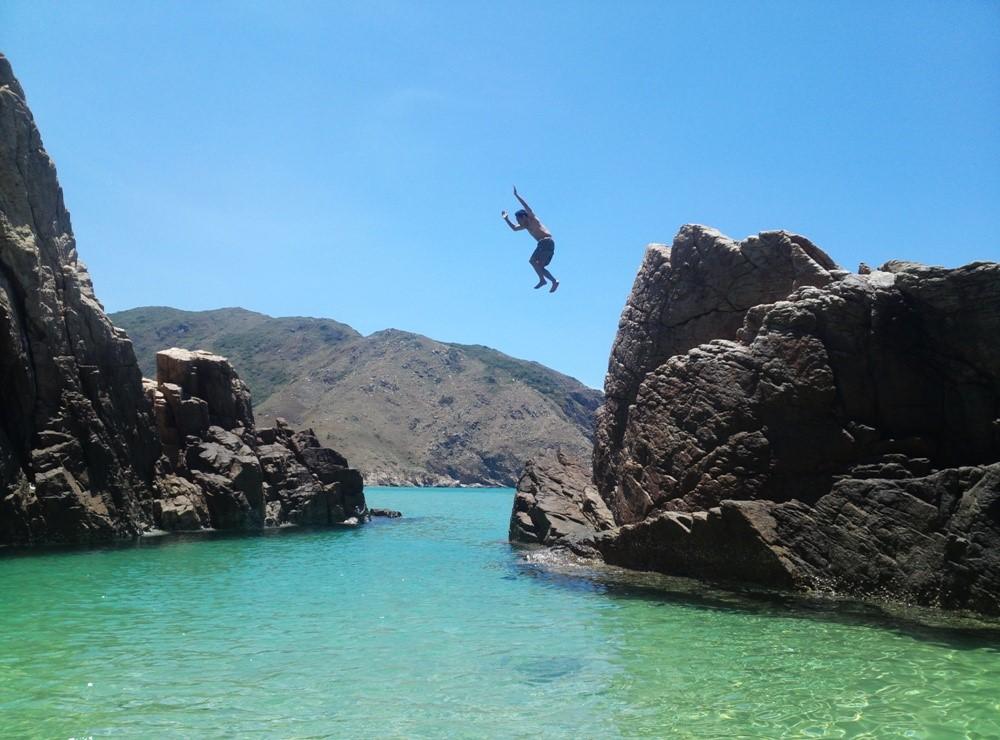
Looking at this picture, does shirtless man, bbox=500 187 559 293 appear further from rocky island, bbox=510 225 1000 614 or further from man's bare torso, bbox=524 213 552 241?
rocky island, bbox=510 225 1000 614

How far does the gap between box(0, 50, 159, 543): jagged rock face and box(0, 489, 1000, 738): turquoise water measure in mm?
7594

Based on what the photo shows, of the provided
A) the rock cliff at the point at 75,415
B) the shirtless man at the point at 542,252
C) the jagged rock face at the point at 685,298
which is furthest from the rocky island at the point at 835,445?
the rock cliff at the point at 75,415

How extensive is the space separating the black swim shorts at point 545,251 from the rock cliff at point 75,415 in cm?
1931

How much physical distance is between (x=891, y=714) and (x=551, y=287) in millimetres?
16059

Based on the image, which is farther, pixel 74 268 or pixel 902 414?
pixel 74 268

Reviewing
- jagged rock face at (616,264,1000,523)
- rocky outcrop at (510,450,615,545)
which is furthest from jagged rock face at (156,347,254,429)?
jagged rock face at (616,264,1000,523)

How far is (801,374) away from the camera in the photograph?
779 inches

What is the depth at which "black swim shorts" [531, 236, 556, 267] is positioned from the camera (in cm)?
2359

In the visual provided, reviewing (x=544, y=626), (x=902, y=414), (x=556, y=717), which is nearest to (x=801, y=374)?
(x=902, y=414)

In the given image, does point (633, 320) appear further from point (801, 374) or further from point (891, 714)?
point (891, 714)

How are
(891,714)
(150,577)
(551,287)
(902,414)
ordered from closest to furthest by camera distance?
(891,714), (902,414), (150,577), (551,287)

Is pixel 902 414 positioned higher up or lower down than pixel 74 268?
lower down

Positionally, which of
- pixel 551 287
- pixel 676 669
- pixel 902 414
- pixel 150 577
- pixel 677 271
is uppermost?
pixel 677 271

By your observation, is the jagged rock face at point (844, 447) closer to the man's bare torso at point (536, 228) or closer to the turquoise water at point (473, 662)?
the turquoise water at point (473, 662)
